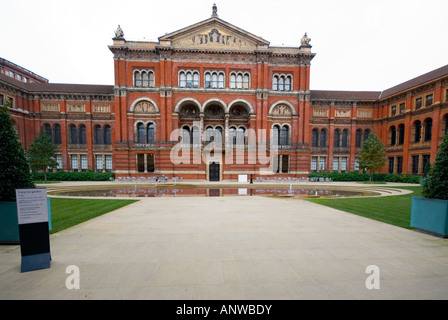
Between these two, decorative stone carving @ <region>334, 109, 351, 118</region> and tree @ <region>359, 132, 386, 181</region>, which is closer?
tree @ <region>359, 132, 386, 181</region>

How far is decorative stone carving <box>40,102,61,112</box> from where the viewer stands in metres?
30.0

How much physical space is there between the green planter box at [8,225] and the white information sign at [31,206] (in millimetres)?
1913

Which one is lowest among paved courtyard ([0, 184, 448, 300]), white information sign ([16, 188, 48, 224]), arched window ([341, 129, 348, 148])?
paved courtyard ([0, 184, 448, 300])

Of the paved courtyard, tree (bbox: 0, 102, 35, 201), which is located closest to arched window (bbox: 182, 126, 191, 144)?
the paved courtyard

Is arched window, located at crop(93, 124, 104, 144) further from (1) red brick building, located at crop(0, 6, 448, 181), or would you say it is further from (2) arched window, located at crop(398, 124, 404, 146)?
(2) arched window, located at crop(398, 124, 404, 146)

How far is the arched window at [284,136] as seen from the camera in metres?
29.3

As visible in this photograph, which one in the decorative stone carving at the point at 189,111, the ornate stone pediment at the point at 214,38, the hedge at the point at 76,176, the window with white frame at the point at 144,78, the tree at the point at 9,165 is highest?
the ornate stone pediment at the point at 214,38

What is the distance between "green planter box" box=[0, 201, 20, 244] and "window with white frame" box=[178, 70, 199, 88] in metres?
26.0

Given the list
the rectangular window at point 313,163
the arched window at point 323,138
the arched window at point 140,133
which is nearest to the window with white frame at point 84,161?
the arched window at point 140,133

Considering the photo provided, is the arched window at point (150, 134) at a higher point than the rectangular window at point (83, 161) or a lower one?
higher

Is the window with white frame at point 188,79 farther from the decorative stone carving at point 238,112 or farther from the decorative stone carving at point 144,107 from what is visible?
the decorative stone carving at point 238,112

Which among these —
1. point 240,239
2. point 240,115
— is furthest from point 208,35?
point 240,239

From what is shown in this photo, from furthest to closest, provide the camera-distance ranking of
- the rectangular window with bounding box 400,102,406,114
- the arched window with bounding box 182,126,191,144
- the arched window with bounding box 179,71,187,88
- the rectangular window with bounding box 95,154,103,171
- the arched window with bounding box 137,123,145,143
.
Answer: the rectangular window with bounding box 95,154,103,171, the rectangular window with bounding box 400,102,406,114, the arched window with bounding box 182,126,191,144, the arched window with bounding box 137,123,145,143, the arched window with bounding box 179,71,187,88
